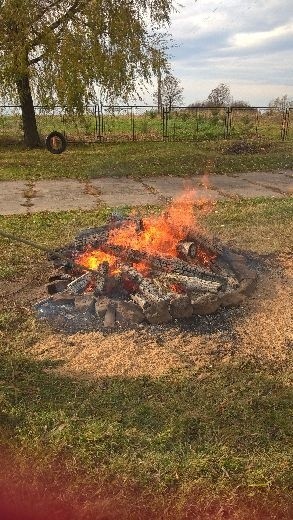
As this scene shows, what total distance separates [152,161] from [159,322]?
14.3 m

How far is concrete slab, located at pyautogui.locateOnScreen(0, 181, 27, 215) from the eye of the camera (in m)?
11.6

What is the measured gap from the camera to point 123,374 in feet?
14.5

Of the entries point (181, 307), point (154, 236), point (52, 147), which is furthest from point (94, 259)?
point (52, 147)

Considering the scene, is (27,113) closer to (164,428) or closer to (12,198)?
(12,198)

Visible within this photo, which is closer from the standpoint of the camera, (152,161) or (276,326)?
(276,326)

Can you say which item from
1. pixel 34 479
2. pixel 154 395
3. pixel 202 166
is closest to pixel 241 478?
pixel 154 395

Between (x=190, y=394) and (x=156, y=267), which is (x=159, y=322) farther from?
(x=190, y=394)

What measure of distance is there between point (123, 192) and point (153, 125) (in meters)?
16.9

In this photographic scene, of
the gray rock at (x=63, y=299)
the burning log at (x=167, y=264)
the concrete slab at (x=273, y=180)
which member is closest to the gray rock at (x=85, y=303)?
the gray rock at (x=63, y=299)

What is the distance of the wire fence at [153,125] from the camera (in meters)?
23.2

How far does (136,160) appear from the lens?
19016 mm

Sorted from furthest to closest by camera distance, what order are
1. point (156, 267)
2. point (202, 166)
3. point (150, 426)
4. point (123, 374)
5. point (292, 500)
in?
1. point (202, 166)
2. point (156, 267)
3. point (123, 374)
4. point (150, 426)
5. point (292, 500)

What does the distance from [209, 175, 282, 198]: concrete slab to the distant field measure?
7145mm

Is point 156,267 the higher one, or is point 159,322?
point 156,267
